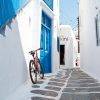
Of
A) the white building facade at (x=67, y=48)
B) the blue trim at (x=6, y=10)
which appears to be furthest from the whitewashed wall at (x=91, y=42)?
the white building facade at (x=67, y=48)

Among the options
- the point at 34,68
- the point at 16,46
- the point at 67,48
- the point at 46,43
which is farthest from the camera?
the point at 67,48

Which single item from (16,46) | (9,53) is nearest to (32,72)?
(16,46)

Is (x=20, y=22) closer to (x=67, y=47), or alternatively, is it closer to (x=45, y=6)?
(x=45, y=6)

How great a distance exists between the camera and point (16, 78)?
20.7 ft

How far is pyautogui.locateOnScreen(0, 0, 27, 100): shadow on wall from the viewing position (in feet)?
15.8

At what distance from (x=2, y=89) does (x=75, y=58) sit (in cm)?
2429

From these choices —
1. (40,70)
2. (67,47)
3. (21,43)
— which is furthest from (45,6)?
(67,47)

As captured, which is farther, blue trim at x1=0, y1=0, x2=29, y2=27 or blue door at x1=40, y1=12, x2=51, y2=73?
blue door at x1=40, y1=12, x2=51, y2=73

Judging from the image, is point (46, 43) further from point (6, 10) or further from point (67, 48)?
point (67, 48)

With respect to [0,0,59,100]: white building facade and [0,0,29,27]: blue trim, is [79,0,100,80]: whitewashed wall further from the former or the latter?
[0,0,29,27]: blue trim

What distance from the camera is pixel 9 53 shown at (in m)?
5.51

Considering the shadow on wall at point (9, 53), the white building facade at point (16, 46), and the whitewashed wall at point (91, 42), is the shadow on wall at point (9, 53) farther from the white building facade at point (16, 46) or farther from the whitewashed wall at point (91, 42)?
the whitewashed wall at point (91, 42)

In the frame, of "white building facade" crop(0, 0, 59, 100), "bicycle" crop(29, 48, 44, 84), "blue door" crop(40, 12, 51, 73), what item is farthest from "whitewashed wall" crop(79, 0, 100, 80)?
"bicycle" crop(29, 48, 44, 84)

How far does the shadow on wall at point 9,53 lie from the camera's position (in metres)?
4.81
